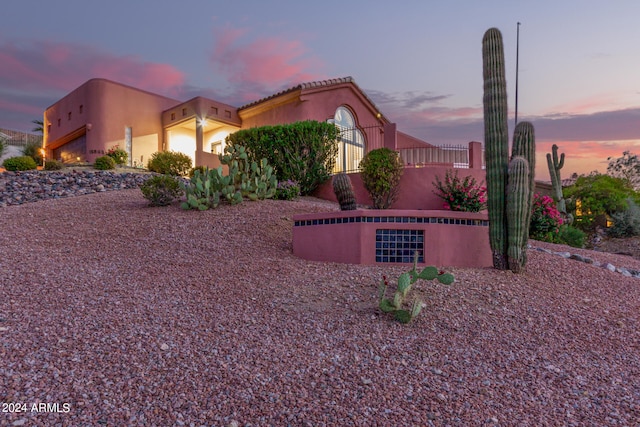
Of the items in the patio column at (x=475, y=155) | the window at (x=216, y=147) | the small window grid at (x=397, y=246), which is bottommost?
the small window grid at (x=397, y=246)

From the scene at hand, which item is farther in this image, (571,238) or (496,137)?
(571,238)

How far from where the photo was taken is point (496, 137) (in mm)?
6230

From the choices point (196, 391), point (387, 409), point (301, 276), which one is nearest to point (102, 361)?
point (196, 391)

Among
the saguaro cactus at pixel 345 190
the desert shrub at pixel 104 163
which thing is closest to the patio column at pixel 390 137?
the saguaro cactus at pixel 345 190

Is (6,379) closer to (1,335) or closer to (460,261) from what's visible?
(1,335)

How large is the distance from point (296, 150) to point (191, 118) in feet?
27.4

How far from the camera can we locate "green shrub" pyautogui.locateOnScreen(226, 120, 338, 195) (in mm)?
12672

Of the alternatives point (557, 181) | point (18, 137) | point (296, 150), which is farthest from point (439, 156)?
point (18, 137)

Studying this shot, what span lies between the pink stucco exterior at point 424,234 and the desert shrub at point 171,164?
12.1 m

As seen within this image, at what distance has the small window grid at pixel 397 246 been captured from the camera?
20.9ft

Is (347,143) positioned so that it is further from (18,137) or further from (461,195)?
(18,137)

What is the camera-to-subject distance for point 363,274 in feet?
18.6

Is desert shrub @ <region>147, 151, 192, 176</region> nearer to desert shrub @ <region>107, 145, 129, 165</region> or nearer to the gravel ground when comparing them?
desert shrub @ <region>107, 145, 129, 165</region>

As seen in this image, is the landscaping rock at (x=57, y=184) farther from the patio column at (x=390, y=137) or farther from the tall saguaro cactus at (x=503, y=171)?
the tall saguaro cactus at (x=503, y=171)
